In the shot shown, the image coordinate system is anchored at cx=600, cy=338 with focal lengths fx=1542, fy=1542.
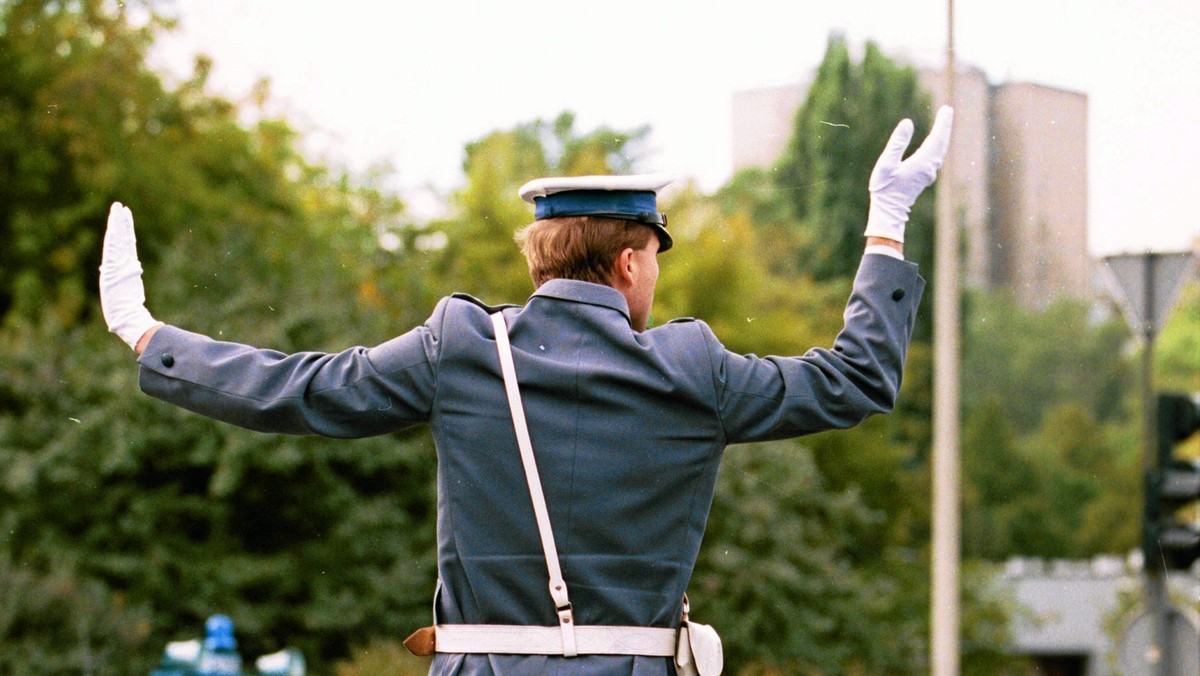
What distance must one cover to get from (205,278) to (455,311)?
1010 centimetres

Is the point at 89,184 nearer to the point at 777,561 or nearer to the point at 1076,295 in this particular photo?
the point at 777,561

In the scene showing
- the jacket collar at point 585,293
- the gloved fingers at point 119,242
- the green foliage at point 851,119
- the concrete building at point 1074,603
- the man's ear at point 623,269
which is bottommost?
the concrete building at point 1074,603

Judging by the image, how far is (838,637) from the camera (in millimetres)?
14242

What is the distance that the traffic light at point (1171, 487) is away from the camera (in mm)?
6238

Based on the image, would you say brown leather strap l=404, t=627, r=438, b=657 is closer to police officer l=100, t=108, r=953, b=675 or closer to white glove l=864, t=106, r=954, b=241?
police officer l=100, t=108, r=953, b=675

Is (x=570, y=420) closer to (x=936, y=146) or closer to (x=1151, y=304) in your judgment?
(x=936, y=146)

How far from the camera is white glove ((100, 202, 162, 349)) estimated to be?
2.45 m

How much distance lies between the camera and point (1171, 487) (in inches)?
252

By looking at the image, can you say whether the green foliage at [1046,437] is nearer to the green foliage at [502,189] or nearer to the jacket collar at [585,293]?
the green foliage at [502,189]

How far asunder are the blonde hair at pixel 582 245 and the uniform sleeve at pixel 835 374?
0.21 metres

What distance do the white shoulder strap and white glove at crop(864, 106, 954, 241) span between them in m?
0.62

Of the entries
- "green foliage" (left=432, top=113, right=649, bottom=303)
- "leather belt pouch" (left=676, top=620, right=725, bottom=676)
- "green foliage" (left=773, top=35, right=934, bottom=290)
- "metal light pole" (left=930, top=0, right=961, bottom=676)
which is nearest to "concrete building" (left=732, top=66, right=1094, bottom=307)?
"green foliage" (left=773, top=35, right=934, bottom=290)

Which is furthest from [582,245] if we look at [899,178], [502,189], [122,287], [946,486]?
[502,189]

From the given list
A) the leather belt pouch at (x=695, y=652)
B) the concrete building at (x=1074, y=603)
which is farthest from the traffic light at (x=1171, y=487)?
the concrete building at (x=1074, y=603)
